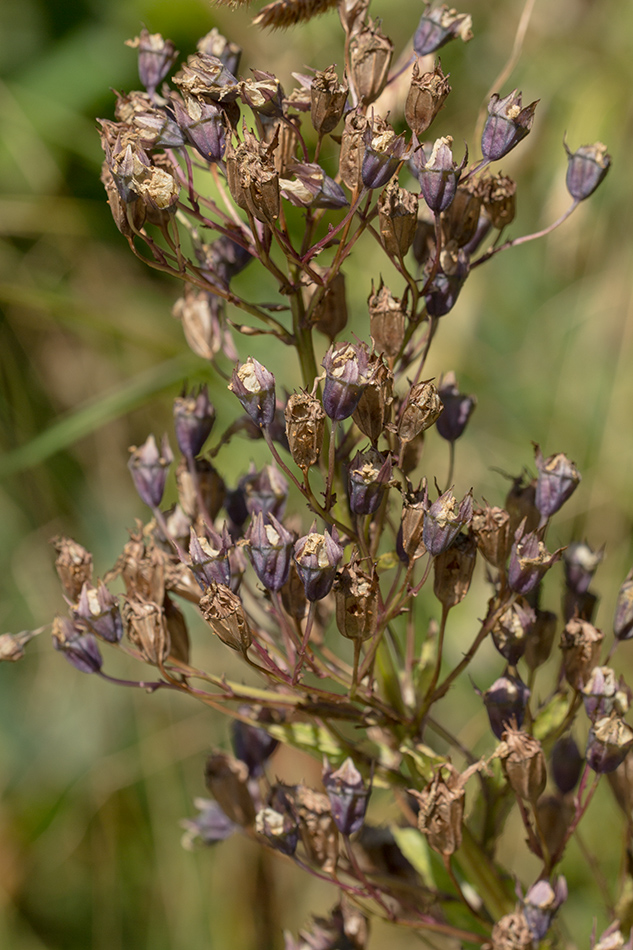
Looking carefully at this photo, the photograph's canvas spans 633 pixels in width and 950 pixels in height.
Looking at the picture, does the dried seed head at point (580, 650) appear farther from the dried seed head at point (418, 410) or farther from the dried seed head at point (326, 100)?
the dried seed head at point (326, 100)

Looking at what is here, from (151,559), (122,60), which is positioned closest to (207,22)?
(122,60)

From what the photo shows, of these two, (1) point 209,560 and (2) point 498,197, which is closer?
(1) point 209,560

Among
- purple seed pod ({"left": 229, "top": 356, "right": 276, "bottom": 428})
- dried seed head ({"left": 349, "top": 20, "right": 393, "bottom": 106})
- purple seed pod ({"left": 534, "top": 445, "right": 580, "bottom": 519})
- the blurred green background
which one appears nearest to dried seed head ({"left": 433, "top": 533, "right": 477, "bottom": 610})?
purple seed pod ({"left": 534, "top": 445, "right": 580, "bottom": 519})

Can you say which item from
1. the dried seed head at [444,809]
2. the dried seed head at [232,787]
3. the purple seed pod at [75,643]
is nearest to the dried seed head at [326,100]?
the purple seed pod at [75,643]

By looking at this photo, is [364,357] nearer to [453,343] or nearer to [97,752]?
[453,343]

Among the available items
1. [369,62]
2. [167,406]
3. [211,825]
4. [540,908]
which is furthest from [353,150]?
[167,406]

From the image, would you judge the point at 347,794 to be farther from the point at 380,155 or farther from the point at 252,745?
the point at 380,155
